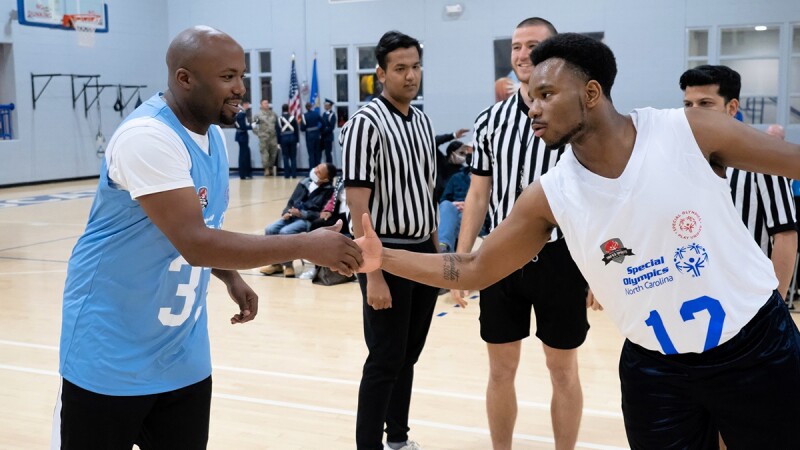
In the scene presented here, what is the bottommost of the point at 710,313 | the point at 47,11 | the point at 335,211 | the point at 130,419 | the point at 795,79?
the point at 335,211

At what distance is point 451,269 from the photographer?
9.84ft

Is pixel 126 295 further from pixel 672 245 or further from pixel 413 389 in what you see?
pixel 413 389

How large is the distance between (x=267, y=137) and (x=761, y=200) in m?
20.5

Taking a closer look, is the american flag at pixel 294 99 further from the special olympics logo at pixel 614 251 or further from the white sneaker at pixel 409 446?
the special olympics logo at pixel 614 251

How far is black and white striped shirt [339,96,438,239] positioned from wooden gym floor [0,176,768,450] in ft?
4.29

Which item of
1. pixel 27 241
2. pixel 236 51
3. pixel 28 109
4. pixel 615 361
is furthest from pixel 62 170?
pixel 236 51

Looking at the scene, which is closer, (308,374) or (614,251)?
(614,251)

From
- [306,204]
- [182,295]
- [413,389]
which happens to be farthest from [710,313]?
[306,204]

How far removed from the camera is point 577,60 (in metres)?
2.54

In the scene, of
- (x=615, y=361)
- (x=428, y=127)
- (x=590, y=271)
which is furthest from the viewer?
(x=615, y=361)

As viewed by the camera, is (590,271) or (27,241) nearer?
(590,271)

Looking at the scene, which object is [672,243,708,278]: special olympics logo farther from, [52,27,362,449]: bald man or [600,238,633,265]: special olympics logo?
[52,27,362,449]: bald man

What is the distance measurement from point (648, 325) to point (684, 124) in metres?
0.61

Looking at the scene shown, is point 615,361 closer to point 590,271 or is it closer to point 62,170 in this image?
point 590,271
